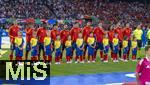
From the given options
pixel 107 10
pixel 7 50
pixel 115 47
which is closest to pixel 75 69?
pixel 115 47

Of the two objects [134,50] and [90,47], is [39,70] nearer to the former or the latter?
[90,47]

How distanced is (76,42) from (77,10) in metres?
22.7

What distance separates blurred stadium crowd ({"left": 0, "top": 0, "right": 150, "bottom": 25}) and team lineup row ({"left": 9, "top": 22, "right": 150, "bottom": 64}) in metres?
17.8

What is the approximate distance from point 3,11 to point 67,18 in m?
5.69

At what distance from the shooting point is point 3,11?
118ft

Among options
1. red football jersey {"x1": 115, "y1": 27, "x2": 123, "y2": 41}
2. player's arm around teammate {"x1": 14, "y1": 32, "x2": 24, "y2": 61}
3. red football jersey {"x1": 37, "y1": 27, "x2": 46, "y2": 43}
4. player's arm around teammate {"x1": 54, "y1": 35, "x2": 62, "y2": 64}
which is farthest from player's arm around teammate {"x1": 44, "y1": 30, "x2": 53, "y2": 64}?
red football jersey {"x1": 115, "y1": 27, "x2": 123, "y2": 41}

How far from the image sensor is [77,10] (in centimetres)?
4103

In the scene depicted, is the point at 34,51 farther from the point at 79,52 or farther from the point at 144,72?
the point at 144,72

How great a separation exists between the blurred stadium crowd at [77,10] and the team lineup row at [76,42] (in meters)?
17.8

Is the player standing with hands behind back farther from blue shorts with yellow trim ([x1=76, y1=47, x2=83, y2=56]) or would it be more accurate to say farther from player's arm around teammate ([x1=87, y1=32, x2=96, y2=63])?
player's arm around teammate ([x1=87, y1=32, x2=96, y2=63])

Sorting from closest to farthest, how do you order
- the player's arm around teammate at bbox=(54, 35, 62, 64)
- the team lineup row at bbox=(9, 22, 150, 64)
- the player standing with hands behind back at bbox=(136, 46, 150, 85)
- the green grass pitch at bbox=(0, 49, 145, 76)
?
the player standing with hands behind back at bbox=(136, 46, 150, 85) < the green grass pitch at bbox=(0, 49, 145, 76) < the team lineup row at bbox=(9, 22, 150, 64) < the player's arm around teammate at bbox=(54, 35, 62, 64)

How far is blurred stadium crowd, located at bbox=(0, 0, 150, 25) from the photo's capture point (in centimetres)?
3738

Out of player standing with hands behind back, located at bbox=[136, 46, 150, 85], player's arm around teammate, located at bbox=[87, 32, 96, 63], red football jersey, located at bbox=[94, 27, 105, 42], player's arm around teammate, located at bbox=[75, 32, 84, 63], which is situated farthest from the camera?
red football jersey, located at bbox=[94, 27, 105, 42]

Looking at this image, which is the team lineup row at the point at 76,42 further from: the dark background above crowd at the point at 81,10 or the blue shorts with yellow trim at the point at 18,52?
the dark background above crowd at the point at 81,10
